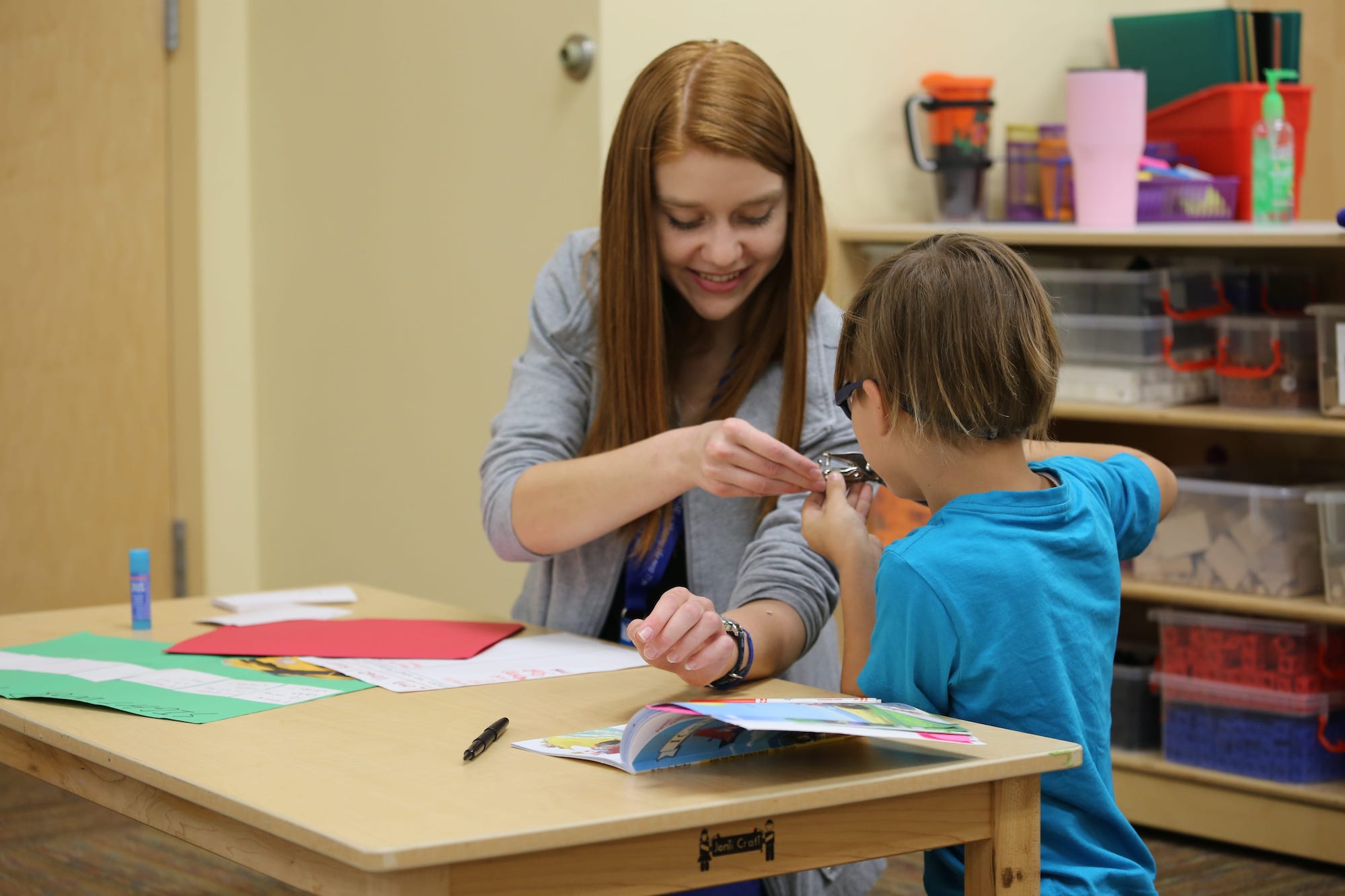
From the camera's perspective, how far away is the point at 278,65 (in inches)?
127

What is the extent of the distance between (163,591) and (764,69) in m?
2.15

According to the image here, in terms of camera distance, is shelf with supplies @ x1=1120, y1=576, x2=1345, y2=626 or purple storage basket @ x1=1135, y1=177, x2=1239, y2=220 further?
purple storage basket @ x1=1135, y1=177, x2=1239, y2=220

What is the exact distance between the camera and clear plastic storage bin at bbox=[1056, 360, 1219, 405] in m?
2.79

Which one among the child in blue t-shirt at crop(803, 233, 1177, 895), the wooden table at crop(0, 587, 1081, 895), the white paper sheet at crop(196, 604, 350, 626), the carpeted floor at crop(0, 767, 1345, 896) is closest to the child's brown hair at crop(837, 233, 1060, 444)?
the child in blue t-shirt at crop(803, 233, 1177, 895)

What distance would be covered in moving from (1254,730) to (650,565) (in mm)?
1472

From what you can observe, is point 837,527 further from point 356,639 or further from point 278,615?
point 278,615

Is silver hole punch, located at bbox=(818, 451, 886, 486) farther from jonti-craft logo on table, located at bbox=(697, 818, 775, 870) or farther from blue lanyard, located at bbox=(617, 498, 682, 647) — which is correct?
jonti-craft logo on table, located at bbox=(697, 818, 775, 870)

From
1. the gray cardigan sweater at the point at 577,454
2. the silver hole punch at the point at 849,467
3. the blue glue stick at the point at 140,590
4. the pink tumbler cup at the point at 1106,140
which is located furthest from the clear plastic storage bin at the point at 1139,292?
the blue glue stick at the point at 140,590

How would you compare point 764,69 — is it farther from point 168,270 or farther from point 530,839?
point 168,270

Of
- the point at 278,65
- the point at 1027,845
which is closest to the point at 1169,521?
the point at 1027,845

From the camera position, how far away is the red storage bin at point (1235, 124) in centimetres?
312

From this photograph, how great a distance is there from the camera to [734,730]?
1.13 m

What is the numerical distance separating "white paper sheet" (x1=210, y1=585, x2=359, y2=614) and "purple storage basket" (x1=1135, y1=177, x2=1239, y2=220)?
1964 millimetres

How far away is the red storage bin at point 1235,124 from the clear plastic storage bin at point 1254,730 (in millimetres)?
1029
